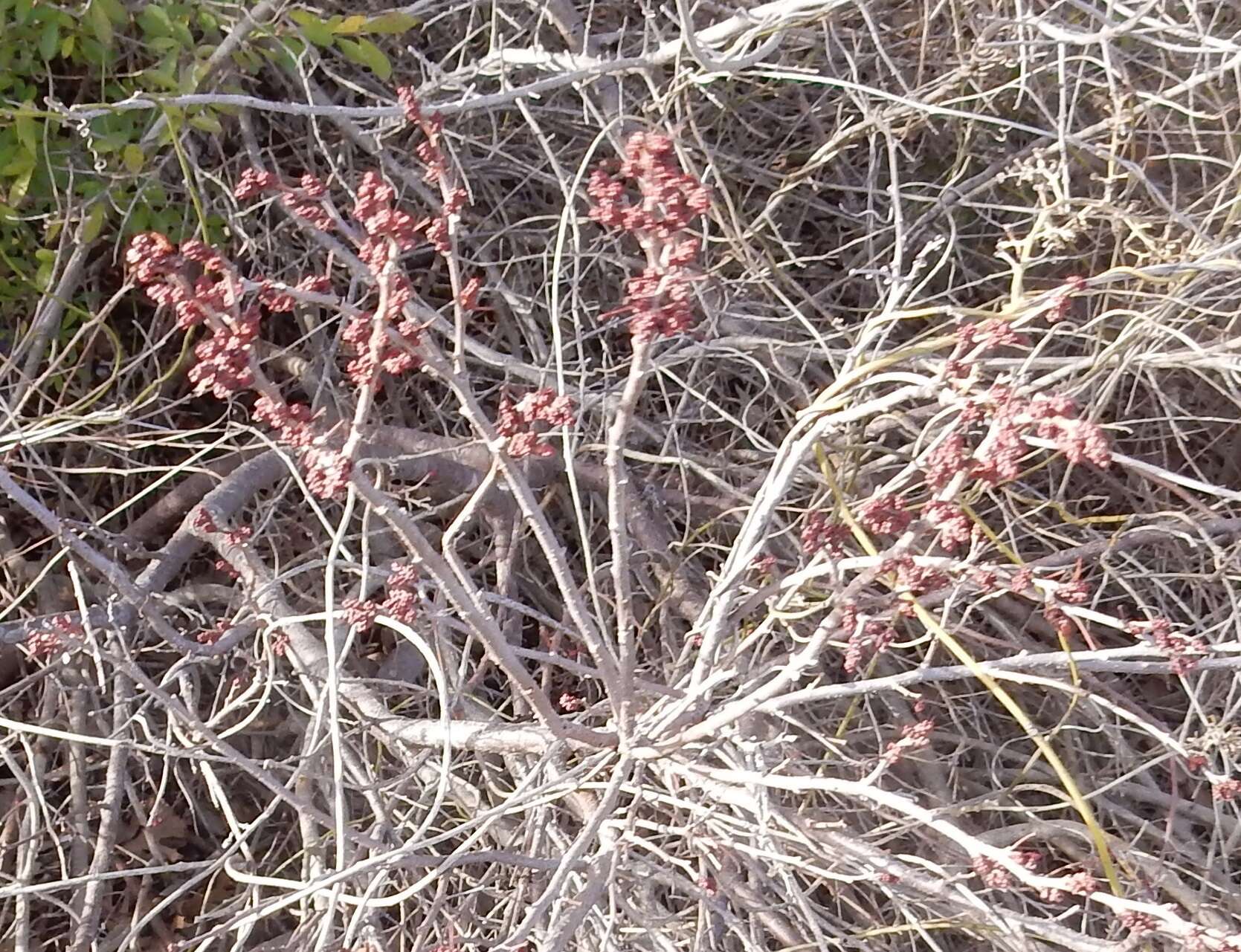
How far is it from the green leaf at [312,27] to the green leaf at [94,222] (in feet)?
1.26

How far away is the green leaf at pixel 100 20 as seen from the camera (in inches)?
56.7

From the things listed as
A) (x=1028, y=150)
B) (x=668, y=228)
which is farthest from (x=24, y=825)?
(x=1028, y=150)

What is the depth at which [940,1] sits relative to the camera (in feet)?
5.46

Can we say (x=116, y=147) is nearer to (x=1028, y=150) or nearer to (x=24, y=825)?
(x=24, y=825)

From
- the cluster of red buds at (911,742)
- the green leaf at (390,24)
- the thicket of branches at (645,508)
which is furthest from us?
the green leaf at (390,24)

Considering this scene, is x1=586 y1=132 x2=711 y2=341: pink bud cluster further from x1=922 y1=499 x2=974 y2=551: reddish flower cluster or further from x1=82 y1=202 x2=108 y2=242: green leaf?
x1=82 y1=202 x2=108 y2=242: green leaf

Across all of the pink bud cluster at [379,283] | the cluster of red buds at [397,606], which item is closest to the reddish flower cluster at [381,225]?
the pink bud cluster at [379,283]

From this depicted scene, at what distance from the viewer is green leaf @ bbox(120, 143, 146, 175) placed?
4.89ft

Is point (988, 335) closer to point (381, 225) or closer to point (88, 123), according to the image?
point (381, 225)

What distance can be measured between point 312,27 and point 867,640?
1164 millimetres

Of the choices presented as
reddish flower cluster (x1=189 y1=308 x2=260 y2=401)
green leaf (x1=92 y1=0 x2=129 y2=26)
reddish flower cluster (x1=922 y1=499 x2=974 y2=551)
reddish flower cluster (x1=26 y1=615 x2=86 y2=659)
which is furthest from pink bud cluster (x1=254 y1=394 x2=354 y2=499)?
green leaf (x1=92 y1=0 x2=129 y2=26)

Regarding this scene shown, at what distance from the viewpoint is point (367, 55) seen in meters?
1.55

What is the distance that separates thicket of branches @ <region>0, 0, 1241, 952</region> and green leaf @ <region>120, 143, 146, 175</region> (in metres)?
0.06

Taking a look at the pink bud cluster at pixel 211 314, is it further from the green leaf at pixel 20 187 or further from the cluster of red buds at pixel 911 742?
the green leaf at pixel 20 187
